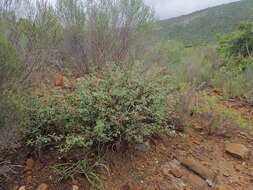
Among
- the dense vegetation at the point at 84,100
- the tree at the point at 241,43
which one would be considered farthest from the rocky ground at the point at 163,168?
the tree at the point at 241,43

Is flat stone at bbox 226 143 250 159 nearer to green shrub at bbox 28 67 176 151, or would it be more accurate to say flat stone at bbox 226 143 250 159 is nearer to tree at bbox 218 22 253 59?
Answer: green shrub at bbox 28 67 176 151

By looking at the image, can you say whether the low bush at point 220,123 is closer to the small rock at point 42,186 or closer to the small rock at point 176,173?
the small rock at point 176,173

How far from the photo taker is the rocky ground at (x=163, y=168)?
1523mm

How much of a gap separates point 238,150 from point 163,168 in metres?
0.93

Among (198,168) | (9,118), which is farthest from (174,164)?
(9,118)

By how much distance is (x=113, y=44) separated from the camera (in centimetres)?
419

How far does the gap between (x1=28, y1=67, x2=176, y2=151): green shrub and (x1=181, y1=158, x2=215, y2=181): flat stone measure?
392mm

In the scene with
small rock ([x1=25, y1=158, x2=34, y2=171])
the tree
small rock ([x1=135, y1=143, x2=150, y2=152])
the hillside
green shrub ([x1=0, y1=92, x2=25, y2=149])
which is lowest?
small rock ([x1=25, y1=158, x2=34, y2=171])

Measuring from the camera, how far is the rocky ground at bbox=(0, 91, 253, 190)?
1.52m

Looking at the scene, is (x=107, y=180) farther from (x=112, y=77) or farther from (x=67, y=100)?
(x=112, y=77)

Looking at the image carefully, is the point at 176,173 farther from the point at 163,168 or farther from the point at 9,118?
the point at 9,118

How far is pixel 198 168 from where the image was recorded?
170 cm

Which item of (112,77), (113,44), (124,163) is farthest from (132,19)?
(124,163)

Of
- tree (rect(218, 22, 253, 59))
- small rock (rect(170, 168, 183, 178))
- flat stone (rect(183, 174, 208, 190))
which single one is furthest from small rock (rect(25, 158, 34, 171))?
tree (rect(218, 22, 253, 59))
